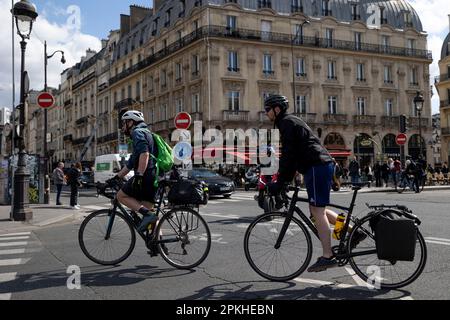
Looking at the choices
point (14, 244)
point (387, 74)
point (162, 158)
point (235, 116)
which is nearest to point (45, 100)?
point (14, 244)

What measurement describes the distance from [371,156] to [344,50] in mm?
10372

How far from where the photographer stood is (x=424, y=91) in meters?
49.8

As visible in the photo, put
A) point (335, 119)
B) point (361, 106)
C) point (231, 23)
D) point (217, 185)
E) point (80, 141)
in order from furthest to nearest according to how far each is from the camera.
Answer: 1. point (80, 141)
2. point (361, 106)
3. point (335, 119)
4. point (231, 23)
5. point (217, 185)

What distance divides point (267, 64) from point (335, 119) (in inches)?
322

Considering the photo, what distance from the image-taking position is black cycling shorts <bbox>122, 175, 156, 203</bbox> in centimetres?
586

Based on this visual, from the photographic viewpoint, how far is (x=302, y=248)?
506cm

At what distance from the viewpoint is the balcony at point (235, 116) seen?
41.3 metres

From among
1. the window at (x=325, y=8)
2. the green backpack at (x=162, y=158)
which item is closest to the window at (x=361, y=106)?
the window at (x=325, y=8)

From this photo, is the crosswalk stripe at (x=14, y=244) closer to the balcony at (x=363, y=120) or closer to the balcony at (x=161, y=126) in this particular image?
the balcony at (x=161, y=126)

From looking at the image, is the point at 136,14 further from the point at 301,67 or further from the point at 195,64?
the point at 301,67
